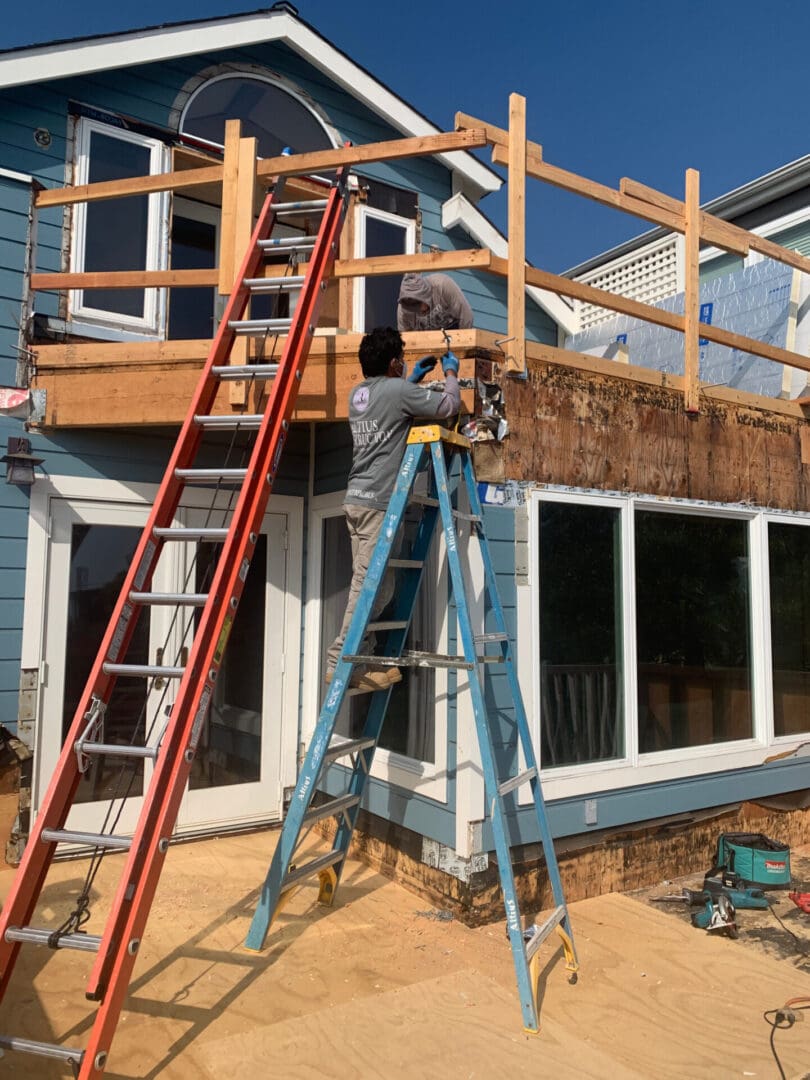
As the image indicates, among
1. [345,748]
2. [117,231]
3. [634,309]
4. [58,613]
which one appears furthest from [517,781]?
[117,231]

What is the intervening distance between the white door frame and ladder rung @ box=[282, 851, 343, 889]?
→ 1472mm

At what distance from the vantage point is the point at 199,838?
4.93 m

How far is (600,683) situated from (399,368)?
80.3 inches

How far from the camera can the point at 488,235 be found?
756 cm

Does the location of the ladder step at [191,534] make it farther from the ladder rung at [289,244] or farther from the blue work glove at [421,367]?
the ladder rung at [289,244]

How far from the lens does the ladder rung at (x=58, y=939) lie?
7.49 ft

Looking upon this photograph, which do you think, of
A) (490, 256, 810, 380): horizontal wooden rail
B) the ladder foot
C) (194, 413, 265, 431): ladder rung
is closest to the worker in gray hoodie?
(490, 256, 810, 380): horizontal wooden rail

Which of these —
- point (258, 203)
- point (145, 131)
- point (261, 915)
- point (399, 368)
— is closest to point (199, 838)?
point (261, 915)

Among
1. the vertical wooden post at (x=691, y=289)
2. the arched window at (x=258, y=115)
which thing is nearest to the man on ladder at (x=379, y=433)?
the vertical wooden post at (x=691, y=289)

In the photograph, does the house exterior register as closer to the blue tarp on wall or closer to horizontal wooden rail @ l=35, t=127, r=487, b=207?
horizontal wooden rail @ l=35, t=127, r=487, b=207

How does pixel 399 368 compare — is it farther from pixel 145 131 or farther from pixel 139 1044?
pixel 145 131

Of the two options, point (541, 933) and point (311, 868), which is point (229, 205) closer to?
point (311, 868)

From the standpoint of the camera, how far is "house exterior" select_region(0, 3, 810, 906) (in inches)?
164

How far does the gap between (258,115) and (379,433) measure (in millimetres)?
4204
